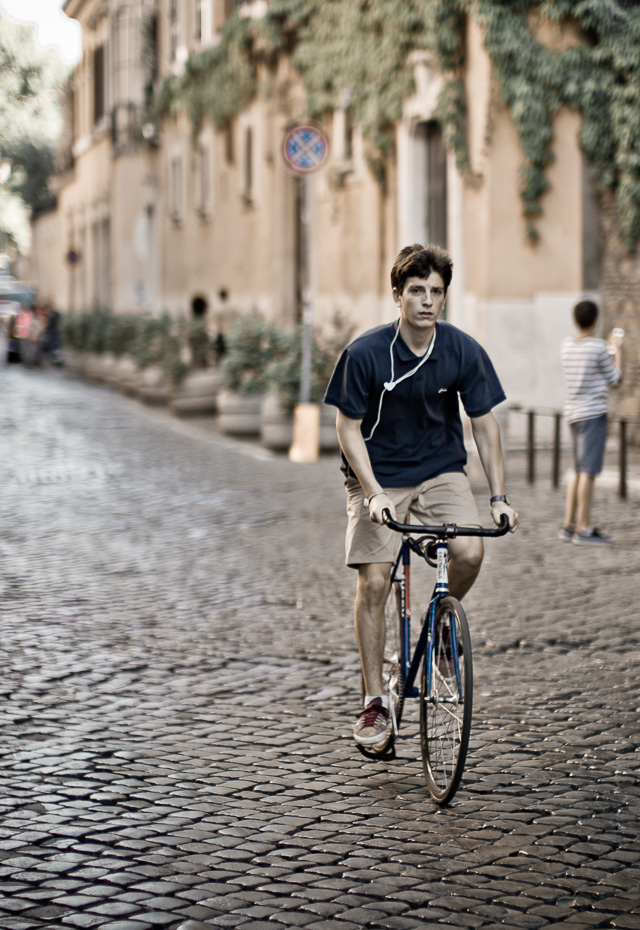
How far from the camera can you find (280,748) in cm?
534

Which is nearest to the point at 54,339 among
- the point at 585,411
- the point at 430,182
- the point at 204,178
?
the point at 204,178

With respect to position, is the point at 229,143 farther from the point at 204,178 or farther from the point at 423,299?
the point at 423,299

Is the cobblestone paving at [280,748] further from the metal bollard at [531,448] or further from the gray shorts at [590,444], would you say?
the metal bollard at [531,448]

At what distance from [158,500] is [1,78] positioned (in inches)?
1770

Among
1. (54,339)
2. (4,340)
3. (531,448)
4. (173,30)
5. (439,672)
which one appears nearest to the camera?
(439,672)

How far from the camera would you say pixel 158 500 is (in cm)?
1256

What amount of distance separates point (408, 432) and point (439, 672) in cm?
83

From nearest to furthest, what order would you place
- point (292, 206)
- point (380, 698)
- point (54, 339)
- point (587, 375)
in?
point (380, 698) < point (587, 375) < point (292, 206) < point (54, 339)

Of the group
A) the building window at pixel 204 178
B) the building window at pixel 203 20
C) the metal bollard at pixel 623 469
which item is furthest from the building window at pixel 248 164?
the metal bollard at pixel 623 469

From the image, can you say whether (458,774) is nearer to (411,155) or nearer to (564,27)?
(564,27)

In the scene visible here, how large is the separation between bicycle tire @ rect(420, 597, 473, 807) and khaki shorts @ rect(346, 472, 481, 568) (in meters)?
0.37

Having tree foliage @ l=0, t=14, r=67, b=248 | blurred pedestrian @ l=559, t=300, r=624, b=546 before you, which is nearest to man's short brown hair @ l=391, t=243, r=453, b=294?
blurred pedestrian @ l=559, t=300, r=624, b=546

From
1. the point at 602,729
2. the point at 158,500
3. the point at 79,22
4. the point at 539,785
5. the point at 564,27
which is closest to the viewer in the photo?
the point at 539,785

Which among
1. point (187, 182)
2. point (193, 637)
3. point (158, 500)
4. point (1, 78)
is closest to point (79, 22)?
point (1, 78)
